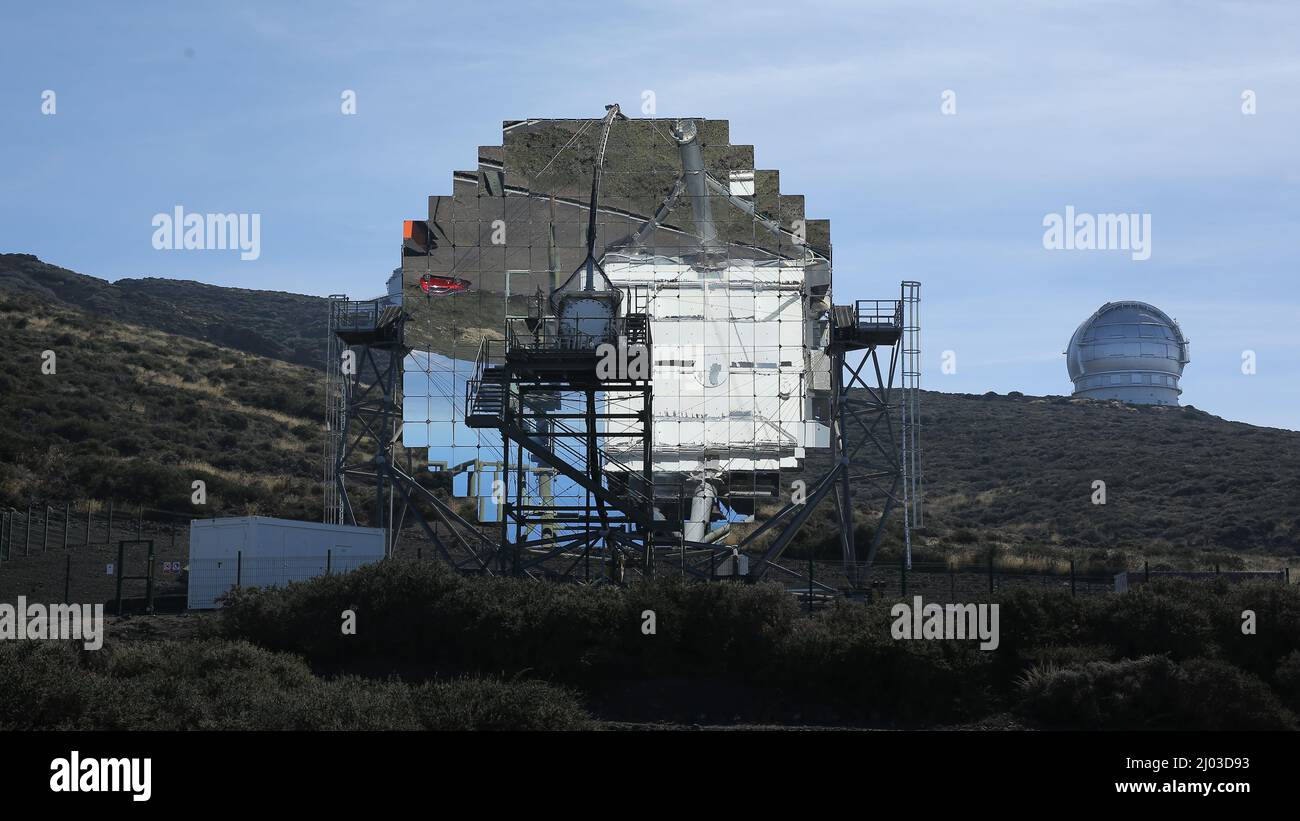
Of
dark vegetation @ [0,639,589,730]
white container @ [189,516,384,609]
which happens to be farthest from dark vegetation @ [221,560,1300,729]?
white container @ [189,516,384,609]

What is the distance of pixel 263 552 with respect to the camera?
3888 centimetres

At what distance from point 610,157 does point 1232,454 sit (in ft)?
191

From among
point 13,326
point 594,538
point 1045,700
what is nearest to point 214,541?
point 594,538

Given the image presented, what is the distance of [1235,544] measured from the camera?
2633 inches

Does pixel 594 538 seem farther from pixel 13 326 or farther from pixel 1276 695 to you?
pixel 13 326

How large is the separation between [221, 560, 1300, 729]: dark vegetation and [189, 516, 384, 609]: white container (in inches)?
187

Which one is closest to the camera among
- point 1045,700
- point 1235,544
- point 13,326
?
point 1045,700

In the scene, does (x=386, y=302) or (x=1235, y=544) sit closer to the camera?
(x=386, y=302)

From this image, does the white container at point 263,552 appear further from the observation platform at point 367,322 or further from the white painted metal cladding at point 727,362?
the white painted metal cladding at point 727,362

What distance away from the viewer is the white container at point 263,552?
37.7m

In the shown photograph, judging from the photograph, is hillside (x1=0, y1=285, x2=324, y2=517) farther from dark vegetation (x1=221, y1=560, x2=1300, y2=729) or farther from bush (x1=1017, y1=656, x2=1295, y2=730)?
bush (x1=1017, y1=656, x2=1295, y2=730)
